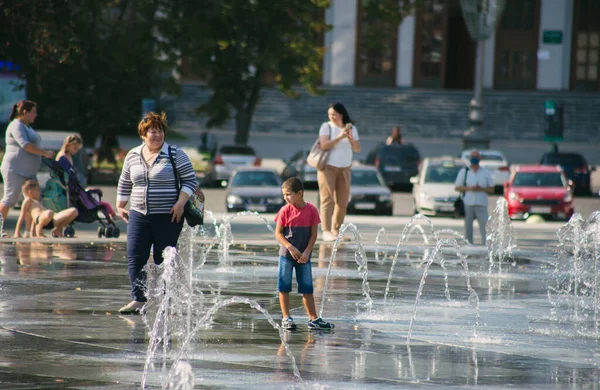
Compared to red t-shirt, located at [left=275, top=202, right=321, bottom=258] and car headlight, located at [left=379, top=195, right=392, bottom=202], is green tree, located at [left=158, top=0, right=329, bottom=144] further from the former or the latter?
red t-shirt, located at [left=275, top=202, right=321, bottom=258]

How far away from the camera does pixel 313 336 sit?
386 inches

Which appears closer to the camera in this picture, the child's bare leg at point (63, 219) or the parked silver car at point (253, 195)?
the child's bare leg at point (63, 219)

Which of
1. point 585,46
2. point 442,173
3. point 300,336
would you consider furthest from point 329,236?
point 585,46

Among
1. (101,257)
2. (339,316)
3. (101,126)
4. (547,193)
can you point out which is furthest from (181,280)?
(101,126)

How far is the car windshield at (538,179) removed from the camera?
1172 inches

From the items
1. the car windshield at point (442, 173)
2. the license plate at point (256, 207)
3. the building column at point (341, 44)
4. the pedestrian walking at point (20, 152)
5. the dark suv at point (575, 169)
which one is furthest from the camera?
the building column at point (341, 44)

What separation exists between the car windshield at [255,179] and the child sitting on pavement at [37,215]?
1257cm

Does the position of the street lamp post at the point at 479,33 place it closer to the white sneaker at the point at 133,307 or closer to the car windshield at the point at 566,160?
the car windshield at the point at 566,160

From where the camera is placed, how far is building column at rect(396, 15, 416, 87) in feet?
225

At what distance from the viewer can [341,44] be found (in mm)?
69875

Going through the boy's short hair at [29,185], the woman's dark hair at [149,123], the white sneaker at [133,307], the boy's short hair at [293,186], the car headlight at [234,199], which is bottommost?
the white sneaker at [133,307]

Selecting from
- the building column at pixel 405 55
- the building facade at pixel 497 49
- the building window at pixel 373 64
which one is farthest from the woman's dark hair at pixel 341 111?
the building window at pixel 373 64

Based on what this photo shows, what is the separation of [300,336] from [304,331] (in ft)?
0.93

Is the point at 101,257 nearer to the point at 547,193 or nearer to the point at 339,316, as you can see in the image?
the point at 339,316
